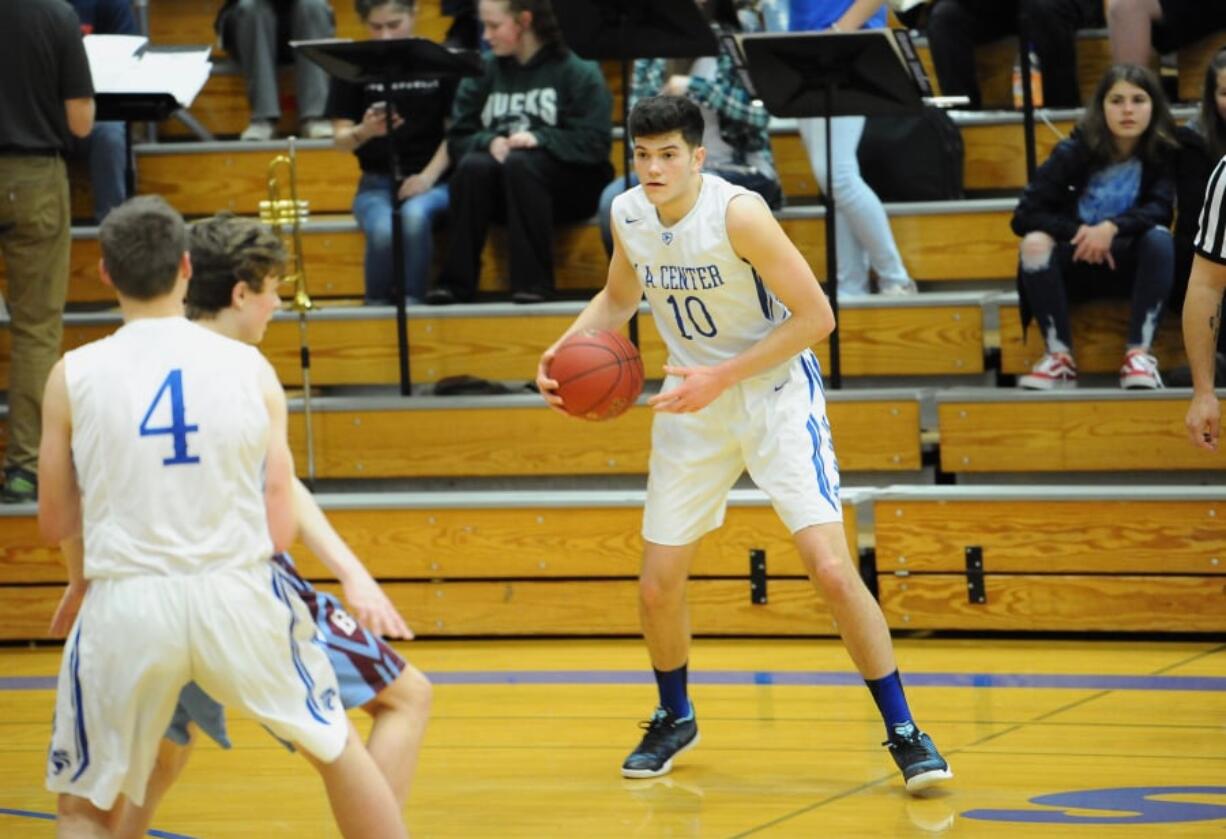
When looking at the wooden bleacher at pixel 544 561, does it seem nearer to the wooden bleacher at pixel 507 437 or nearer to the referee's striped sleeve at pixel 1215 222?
the wooden bleacher at pixel 507 437

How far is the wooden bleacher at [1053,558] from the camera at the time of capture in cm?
615

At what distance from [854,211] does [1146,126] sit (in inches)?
44.6

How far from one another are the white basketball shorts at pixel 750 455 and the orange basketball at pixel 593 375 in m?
0.12

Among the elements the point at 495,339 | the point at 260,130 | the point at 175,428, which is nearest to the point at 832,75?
the point at 495,339

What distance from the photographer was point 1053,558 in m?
6.25

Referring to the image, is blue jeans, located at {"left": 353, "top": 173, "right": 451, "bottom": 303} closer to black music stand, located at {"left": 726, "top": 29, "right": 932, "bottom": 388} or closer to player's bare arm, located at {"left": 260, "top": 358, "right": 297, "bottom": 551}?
black music stand, located at {"left": 726, "top": 29, "right": 932, "bottom": 388}

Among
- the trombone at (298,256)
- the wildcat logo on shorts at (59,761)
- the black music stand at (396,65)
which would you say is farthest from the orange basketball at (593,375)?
the black music stand at (396,65)

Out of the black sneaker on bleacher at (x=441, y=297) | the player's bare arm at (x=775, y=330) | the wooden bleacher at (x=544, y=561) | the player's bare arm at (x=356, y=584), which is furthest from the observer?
the black sneaker on bleacher at (x=441, y=297)

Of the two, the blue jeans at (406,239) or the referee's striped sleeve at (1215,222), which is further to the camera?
the blue jeans at (406,239)

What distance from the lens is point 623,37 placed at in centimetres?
675

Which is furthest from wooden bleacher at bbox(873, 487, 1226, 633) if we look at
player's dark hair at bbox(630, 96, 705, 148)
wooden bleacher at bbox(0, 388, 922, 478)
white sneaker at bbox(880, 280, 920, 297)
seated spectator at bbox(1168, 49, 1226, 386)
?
player's dark hair at bbox(630, 96, 705, 148)

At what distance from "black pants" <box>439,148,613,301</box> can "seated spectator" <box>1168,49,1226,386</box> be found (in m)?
2.25

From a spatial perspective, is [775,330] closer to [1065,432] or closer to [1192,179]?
[1065,432]

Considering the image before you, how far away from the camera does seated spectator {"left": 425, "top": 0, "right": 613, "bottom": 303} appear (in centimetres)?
749
